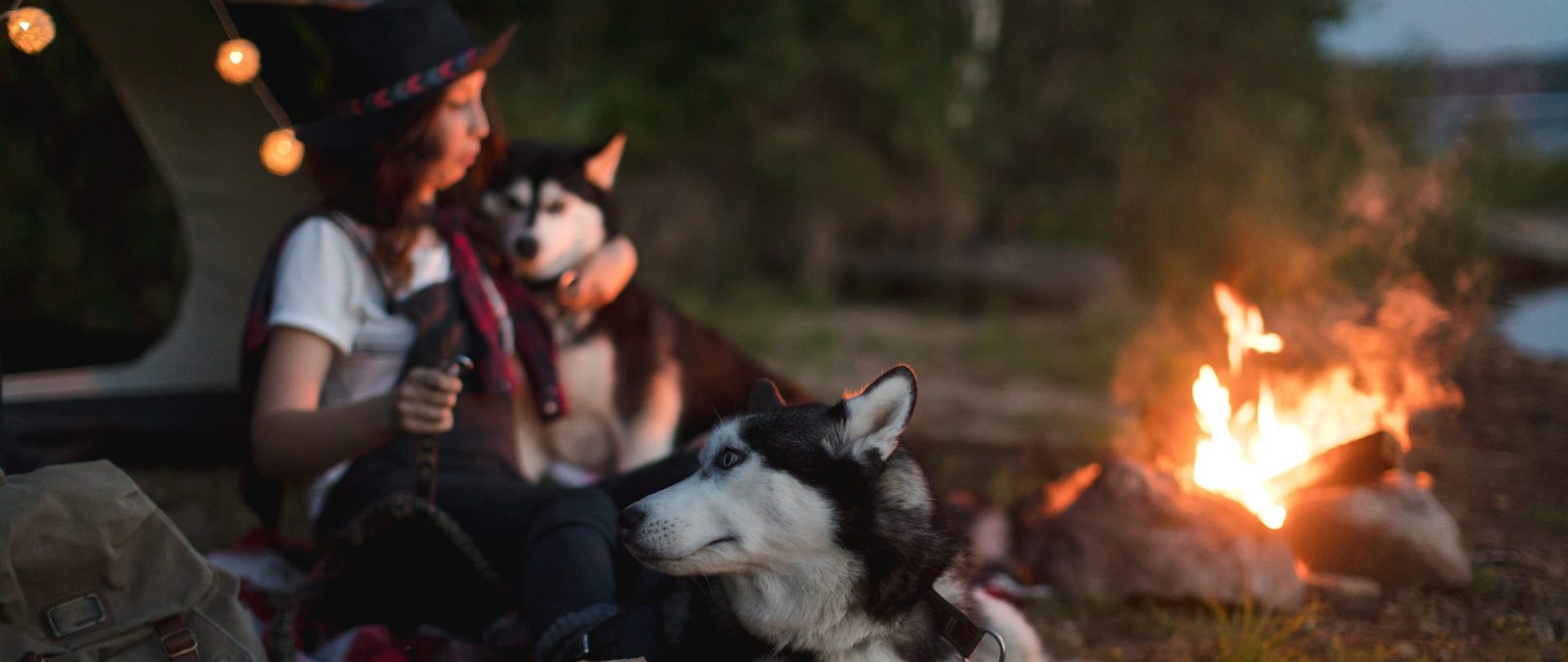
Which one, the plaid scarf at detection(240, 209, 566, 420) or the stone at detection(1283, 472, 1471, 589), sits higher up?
the plaid scarf at detection(240, 209, 566, 420)

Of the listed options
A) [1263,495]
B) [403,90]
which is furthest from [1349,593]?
[403,90]

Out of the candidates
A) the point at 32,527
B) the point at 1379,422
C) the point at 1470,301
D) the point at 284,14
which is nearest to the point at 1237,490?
the point at 1379,422

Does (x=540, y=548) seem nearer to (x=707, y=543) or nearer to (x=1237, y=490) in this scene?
(x=707, y=543)

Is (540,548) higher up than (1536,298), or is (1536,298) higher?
(540,548)

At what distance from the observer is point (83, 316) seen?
5.45 metres

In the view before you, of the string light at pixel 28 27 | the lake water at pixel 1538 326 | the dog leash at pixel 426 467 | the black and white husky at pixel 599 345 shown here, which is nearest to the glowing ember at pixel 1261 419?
the lake water at pixel 1538 326

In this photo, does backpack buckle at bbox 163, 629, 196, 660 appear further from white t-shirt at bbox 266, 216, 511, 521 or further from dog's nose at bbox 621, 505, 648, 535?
dog's nose at bbox 621, 505, 648, 535

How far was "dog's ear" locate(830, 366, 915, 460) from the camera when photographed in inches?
78.8

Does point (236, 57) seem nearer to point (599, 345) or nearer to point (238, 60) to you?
point (238, 60)

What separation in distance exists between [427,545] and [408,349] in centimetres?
55

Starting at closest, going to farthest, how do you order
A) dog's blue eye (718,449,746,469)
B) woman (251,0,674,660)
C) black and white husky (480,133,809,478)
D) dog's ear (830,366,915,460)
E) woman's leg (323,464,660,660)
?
dog's ear (830,366,915,460) → dog's blue eye (718,449,746,469) → woman's leg (323,464,660,660) → woman (251,0,674,660) → black and white husky (480,133,809,478)

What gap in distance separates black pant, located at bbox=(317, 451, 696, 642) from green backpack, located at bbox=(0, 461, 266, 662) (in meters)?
0.50

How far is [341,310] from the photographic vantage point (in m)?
2.80

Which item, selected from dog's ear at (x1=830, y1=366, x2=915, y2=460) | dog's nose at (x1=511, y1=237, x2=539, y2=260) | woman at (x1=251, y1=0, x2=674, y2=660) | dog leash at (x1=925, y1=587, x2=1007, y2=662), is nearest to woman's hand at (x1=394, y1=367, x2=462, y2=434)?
woman at (x1=251, y1=0, x2=674, y2=660)
